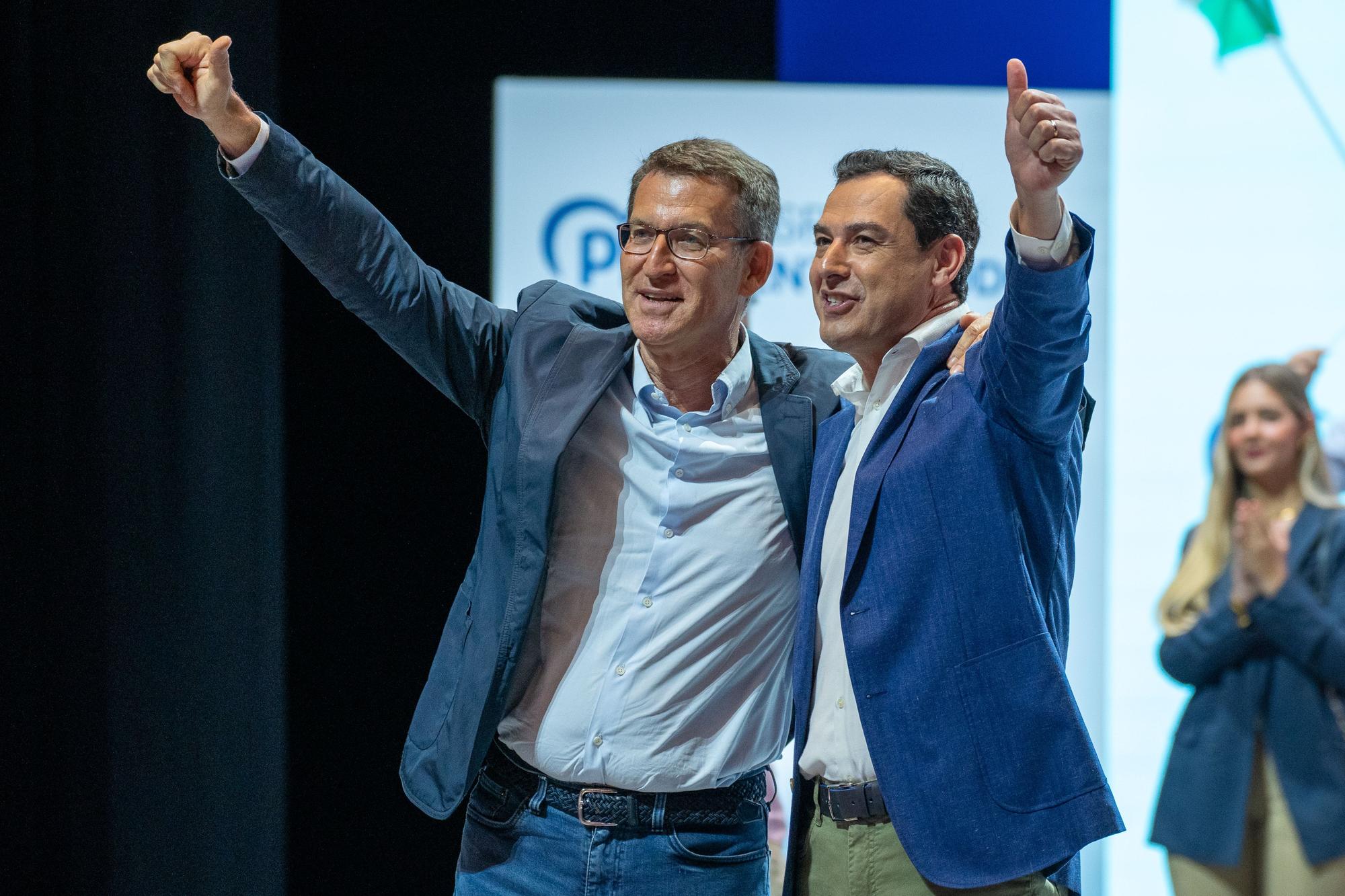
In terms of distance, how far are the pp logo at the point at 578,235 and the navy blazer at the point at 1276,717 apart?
5.77 feet

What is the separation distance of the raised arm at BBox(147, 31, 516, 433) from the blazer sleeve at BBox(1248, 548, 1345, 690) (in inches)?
72.6

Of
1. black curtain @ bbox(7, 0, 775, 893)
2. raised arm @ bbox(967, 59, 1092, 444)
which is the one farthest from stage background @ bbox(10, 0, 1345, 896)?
raised arm @ bbox(967, 59, 1092, 444)

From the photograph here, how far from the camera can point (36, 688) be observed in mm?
2893

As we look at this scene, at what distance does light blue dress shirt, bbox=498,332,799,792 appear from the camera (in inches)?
75.4

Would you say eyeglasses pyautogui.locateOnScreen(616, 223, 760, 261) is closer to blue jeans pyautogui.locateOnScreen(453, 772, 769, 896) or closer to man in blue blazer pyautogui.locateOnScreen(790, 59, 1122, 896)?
man in blue blazer pyautogui.locateOnScreen(790, 59, 1122, 896)

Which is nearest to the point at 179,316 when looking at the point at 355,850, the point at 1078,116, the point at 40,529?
the point at 40,529

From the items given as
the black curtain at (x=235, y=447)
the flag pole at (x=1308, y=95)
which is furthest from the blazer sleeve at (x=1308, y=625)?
the black curtain at (x=235, y=447)

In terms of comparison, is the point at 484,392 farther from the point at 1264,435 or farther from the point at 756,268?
the point at 1264,435

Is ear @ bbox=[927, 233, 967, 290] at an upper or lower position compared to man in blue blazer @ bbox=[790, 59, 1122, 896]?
upper

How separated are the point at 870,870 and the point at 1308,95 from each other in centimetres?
264

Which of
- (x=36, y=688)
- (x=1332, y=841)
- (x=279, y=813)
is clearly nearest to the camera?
(x=1332, y=841)

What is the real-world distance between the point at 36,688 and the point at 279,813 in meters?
0.66

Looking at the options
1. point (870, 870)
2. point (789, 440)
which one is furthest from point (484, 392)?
point (870, 870)

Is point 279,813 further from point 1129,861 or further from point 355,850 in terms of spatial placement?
point 1129,861
